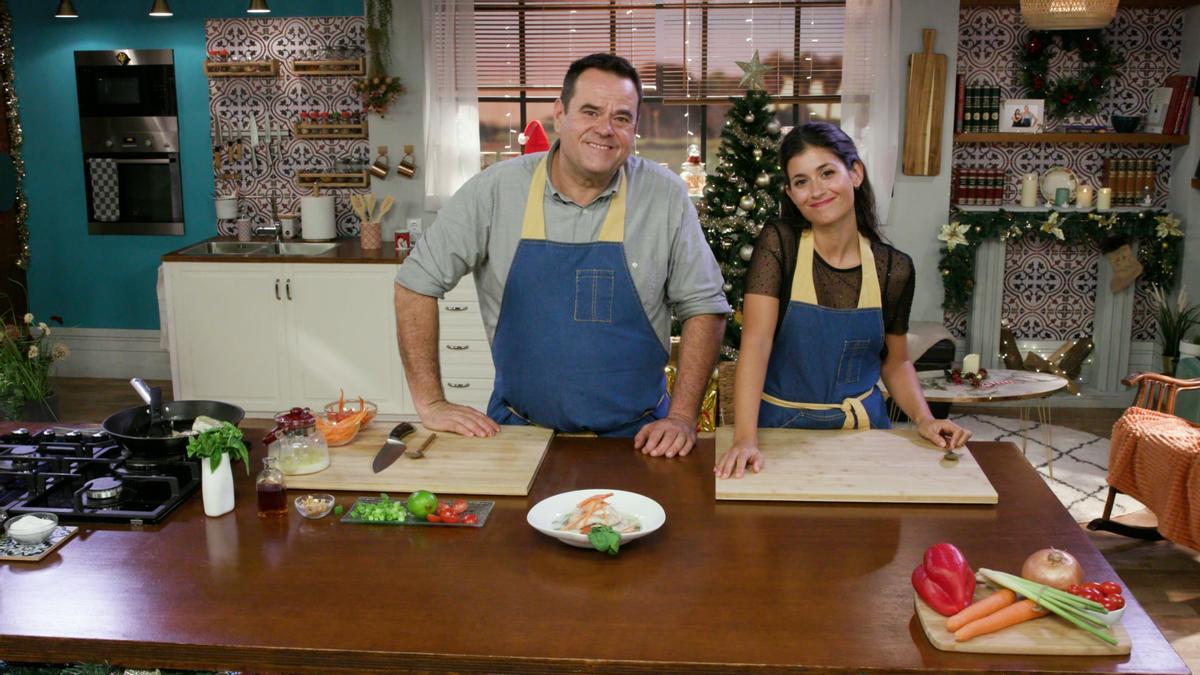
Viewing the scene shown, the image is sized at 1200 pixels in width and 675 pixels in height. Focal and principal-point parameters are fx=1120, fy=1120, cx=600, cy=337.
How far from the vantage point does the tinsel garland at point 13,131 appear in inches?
257

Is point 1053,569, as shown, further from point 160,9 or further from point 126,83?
point 126,83

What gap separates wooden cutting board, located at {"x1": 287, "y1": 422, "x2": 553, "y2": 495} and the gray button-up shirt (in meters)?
0.44

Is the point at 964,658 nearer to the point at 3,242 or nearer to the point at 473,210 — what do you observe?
the point at 473,210

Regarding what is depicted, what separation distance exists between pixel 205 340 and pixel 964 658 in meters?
5.17

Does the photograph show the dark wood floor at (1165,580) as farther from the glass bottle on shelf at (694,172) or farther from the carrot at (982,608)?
the glass bottle on shelf at (694,172)

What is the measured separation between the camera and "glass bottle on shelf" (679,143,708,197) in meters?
6.26

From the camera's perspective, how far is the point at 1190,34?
Answer: 6230 millimetres

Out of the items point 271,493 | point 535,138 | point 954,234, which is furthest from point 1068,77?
point 271,493

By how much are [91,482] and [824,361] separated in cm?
161

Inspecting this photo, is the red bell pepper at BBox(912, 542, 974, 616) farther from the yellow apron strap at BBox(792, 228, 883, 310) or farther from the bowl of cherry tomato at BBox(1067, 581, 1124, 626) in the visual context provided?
the yellow apron strap at BBox(792, 228, 883, 310)

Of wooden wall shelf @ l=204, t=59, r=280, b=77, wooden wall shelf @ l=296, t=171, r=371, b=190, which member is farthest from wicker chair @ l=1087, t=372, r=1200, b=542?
wooden wall shelf @ l=204, t=59, r=280, b=77

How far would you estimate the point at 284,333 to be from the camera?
19.5ft

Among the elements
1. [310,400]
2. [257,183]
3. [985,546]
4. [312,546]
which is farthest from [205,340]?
[985,546]

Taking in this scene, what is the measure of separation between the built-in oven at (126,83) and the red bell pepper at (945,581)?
5957mm
